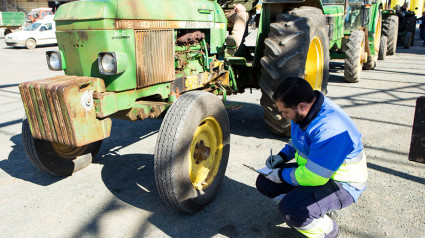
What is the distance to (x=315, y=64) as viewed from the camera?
16.5ft

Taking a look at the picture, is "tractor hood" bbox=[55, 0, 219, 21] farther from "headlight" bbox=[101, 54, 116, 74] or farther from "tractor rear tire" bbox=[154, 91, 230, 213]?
"tractor rear tire" bbox=[154, 91, 230, 213]

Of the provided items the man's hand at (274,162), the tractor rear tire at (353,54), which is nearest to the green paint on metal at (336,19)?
the tractor rear tire at (353,54)

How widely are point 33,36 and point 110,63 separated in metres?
18.3

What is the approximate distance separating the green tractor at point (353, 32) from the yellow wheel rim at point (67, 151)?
18.4ft

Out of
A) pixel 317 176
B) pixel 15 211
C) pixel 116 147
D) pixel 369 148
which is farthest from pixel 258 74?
pixel 15 211

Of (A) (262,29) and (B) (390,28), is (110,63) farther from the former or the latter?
(B) (390,28)

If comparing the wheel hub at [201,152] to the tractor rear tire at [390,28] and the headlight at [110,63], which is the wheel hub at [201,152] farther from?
the tractor rear tire at [390,28]

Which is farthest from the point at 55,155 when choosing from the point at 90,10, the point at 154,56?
the point at 90,10

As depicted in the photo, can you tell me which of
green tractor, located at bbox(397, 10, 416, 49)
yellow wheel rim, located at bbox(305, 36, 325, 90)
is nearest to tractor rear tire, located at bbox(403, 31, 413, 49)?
green tractor, located at bbox(397, 10, 416, 49)

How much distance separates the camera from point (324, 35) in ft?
16.0

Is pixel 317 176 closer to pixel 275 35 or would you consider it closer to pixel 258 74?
pixel 275 35

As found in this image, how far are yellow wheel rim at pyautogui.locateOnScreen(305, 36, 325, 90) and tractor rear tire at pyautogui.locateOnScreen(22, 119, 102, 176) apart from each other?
3.08 metres

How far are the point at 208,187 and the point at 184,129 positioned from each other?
690mm

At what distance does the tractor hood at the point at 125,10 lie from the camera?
282 centimetres
